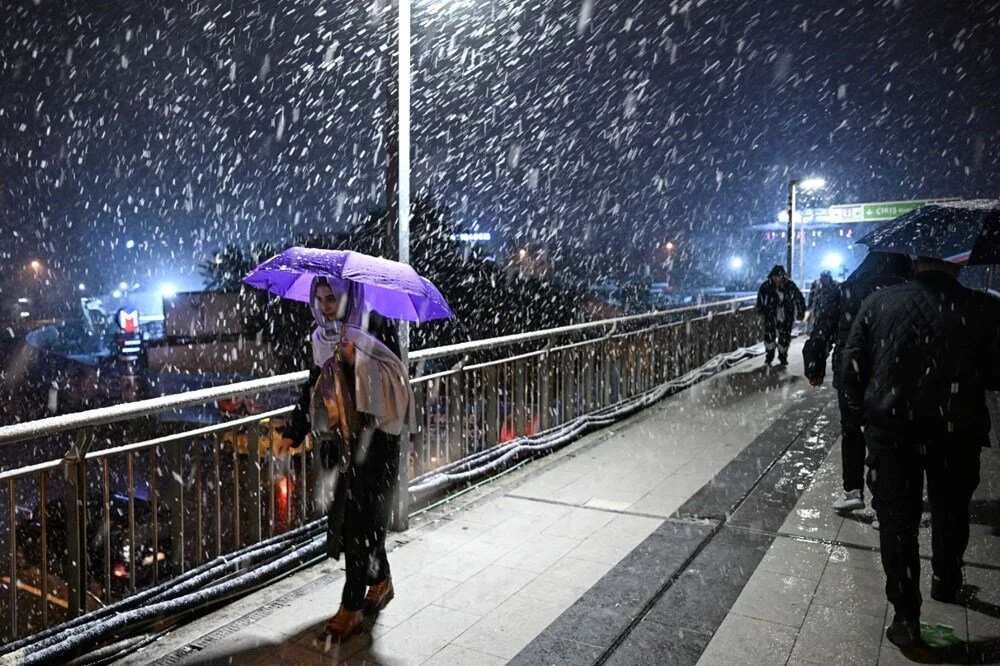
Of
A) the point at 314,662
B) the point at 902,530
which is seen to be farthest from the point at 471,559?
the point at 902,530

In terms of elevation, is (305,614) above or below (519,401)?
below

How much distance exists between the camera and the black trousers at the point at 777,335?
1312cm

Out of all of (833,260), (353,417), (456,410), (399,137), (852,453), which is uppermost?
(833,260)

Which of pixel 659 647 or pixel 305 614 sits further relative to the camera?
pixel 305 614

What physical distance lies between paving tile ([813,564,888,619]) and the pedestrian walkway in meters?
0.01

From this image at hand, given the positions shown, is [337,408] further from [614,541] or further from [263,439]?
[614,541]

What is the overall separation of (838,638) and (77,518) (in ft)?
12.1

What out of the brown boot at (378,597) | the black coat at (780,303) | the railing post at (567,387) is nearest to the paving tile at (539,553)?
the brown boot at (378,597)

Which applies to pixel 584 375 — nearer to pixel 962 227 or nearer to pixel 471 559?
pixel 471 559

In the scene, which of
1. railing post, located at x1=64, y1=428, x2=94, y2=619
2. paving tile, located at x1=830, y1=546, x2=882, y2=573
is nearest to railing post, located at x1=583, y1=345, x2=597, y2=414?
paving tile, located at x1=830, y1=546, x2=882, y2=573

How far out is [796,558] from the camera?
449 centimetres

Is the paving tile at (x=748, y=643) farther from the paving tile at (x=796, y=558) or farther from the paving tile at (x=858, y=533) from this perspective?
the paving tile at (x=858, y=533)

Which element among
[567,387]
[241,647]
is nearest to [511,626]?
[241,647]

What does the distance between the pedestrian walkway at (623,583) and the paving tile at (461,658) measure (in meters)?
0.01
